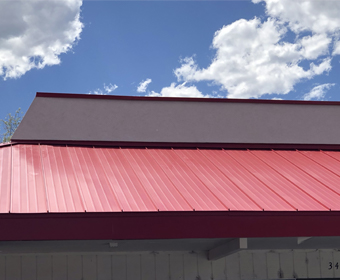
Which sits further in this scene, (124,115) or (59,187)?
(124,115)

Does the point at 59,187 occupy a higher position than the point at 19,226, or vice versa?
the point at 59,187

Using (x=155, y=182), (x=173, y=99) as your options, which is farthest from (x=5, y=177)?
(x=173, y=99)

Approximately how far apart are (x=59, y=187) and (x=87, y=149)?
8.00 ft

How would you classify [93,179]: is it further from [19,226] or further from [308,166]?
[308,166]

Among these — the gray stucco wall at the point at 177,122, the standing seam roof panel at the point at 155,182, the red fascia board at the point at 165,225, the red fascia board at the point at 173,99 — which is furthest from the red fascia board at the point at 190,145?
the red fascia board at the point at 165,225

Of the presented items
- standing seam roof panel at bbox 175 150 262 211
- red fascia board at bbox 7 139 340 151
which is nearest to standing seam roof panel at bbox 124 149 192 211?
red fascia board at bbox 7 139 340 151

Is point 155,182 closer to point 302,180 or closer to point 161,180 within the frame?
point 161,180

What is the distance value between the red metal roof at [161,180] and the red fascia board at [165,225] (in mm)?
114

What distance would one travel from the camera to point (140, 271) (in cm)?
852

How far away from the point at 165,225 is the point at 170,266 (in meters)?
2.69

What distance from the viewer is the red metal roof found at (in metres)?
6.45

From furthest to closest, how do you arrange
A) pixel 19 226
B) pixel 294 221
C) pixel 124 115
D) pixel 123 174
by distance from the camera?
1. pixel 124 115
2. pixel 123 174
3. pixel 294 221
4. pixel 19 226

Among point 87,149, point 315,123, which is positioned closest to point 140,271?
point 87,149

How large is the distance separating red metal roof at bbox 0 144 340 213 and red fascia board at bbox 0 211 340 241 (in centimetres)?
11
